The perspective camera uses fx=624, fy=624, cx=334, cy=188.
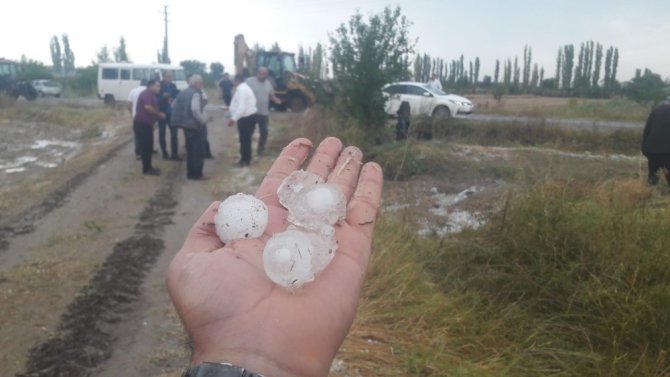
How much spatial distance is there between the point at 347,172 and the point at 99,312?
284 cm

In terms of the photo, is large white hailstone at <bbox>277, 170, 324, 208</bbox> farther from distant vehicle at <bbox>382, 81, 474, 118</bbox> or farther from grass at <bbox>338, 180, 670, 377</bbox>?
distant vehicle at <bbox>382, 81, 474, 118</bbox>

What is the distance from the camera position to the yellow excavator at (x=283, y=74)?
23797 millimetres

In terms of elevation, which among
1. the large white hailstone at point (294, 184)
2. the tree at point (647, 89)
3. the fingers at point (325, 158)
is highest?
the tree at point (647, 89)

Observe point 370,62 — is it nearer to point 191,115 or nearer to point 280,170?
point 191,115

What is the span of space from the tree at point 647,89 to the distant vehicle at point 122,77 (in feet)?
64.7

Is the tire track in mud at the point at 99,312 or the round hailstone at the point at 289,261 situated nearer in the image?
the round hailstone at the point at 289,261

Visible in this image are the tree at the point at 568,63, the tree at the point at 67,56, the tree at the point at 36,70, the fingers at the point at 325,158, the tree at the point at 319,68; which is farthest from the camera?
the tree at the point at 67,56

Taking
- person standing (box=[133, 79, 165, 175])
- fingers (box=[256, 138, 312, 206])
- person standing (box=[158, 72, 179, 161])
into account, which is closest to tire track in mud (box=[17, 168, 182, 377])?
fingers (box=[256, 138, 312, 206])

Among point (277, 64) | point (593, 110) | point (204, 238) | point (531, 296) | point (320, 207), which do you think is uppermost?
point (277, 64)

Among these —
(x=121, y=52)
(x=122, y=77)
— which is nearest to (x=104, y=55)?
(x=121, y=52)

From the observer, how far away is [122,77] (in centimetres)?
2916

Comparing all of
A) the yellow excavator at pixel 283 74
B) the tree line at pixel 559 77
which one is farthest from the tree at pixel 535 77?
the yellow excavator at pixel 283 74

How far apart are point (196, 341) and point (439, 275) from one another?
3522 mm

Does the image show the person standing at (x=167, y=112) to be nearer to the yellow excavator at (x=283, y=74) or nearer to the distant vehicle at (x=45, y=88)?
the yellow excavator at (x=283, y=74)
